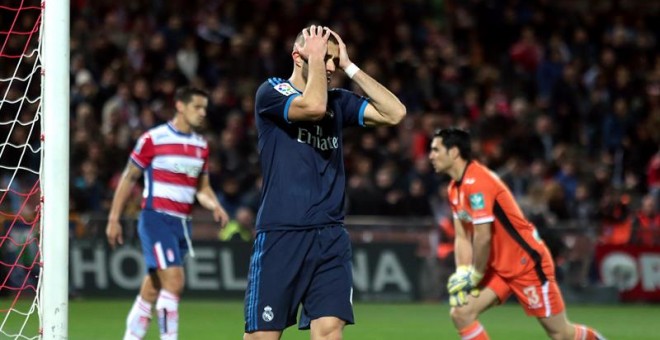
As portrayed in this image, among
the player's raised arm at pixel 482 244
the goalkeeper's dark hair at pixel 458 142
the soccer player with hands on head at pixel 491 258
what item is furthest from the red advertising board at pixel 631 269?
the player's raised arm at pixel 482 244

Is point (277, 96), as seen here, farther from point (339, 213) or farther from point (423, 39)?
point (423, 39)

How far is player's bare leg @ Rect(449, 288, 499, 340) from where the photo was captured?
8.47 metres

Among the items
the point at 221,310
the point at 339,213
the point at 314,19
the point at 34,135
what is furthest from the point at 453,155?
the point at 314,19

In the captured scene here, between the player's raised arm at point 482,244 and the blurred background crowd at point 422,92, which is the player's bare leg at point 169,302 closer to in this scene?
the player's raised arm at point 482,244

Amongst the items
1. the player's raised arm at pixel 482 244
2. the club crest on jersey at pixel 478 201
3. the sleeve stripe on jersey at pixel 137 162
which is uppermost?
the sleeve stripe on jersey at pixel 137 162

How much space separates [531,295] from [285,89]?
122 inches

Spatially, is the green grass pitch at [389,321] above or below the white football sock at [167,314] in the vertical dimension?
below

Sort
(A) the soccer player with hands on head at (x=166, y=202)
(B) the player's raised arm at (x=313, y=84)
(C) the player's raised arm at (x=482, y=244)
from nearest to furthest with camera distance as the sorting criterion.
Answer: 1. (B) the player's raised arm at (x=313, y=84)
2. (C) the player's raised arm at (x=482, y=244)
3. (A) the soccer player with hands on head at (x=166, y=202)

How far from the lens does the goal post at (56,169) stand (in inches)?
250

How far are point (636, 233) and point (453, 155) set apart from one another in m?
7.71

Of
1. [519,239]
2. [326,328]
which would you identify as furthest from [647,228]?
[326,328]

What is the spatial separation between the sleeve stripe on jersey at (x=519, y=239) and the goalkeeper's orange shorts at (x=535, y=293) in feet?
0.14

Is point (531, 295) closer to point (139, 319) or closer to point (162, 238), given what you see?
point (162, 238)

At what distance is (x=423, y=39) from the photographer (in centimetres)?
1998
